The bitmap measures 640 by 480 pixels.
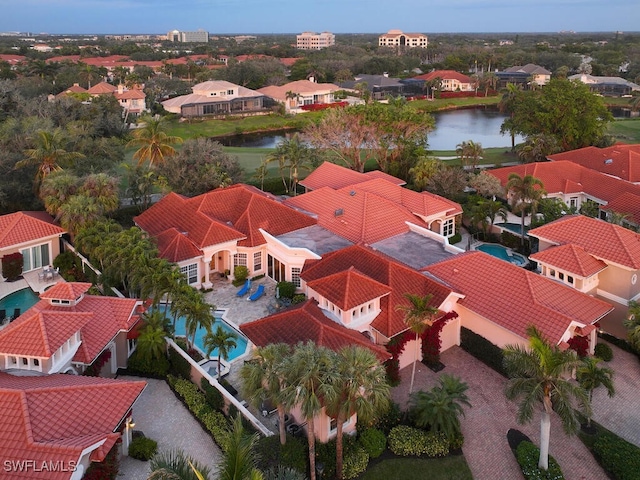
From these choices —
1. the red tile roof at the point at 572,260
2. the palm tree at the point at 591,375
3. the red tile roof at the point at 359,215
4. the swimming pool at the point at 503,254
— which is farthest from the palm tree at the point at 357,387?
the swimming pool at the point at 503,254

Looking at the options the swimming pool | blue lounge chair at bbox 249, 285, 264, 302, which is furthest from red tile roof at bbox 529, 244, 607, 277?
blue lounge chair at bbox 249, 285, 264, 302

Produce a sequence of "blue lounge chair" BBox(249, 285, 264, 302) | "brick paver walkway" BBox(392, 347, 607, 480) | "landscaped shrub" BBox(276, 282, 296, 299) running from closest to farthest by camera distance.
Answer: "brick paver walkway" BBox(392, 347, 607, 480), "landscaped shrub" BBox(276, 282, 296, 299), "blue lounge chair" BBox(249, 285, 264, 302)

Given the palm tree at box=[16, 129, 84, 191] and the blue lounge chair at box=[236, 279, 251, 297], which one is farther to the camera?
the palm tree at box=[16, 129, 84, 191]

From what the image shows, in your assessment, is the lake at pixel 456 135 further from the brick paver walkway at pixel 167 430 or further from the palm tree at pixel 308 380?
the palm tree at pixel 308 380

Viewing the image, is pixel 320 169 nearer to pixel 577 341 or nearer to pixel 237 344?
pixel 237 344

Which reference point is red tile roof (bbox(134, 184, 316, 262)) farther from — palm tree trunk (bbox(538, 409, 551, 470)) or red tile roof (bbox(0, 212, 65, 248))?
palm tree trunk (bbox(538, 409, 551, 470))
